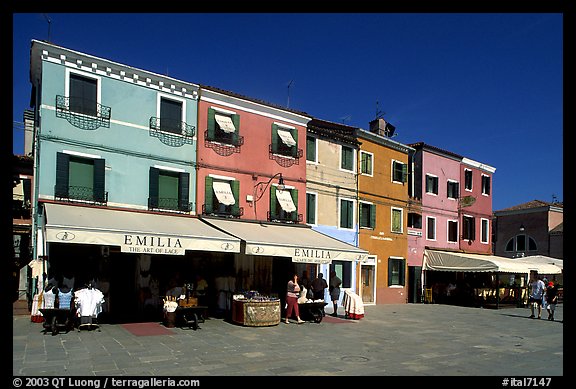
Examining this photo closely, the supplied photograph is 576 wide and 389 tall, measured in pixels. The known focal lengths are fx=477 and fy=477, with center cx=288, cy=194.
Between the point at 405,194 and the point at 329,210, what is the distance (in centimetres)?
670

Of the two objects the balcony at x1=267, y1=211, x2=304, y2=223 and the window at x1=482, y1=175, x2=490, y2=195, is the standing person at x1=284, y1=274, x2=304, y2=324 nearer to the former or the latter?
the balcony at x1=267, y1=211, x2=304, y2=223

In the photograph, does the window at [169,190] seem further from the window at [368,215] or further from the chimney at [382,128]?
the chimney at [382,128]

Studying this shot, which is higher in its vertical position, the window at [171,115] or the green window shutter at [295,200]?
the window at [171,115]

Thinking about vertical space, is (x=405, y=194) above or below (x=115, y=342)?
above

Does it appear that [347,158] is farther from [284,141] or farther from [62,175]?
[62,175]

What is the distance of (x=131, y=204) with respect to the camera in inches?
642

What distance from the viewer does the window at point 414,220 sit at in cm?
2819

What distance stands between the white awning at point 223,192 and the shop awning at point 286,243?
30.1 inches

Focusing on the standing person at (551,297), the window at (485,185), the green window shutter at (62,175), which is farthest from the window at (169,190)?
the window at (485,185)

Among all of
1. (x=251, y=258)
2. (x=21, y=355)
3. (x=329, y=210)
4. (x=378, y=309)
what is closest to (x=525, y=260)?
(x=378, y=309)

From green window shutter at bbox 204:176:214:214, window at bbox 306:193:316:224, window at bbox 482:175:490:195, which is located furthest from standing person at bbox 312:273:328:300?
window at bbox 482:175:490:195

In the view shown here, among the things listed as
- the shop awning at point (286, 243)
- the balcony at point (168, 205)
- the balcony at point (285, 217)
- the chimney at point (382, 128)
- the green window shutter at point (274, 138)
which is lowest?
the shop awning at point (286, 243)

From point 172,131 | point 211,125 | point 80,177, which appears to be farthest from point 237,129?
point 80,177
